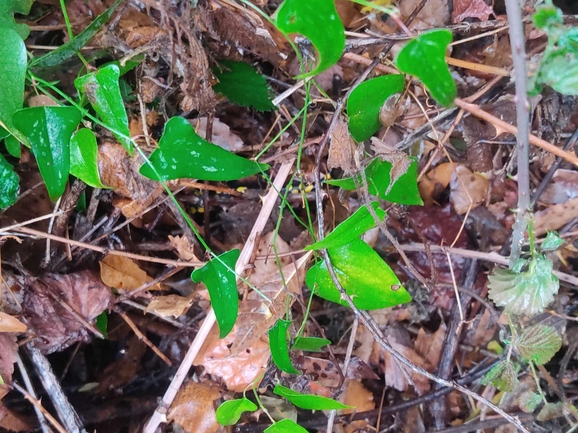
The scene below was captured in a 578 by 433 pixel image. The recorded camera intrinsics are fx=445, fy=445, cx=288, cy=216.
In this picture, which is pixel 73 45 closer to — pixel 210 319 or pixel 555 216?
pixel 210 319

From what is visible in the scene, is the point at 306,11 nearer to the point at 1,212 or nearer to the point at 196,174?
the point at 196,174

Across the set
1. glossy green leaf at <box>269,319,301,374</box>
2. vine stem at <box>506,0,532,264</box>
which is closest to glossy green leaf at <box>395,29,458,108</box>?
vine stem at <box>506,0,532,264</box>

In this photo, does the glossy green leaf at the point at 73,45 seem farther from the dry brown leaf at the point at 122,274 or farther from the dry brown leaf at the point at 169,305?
the dry brown leaf at the point at 169,305

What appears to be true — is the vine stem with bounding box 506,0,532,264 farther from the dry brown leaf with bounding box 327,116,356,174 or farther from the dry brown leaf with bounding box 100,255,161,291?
the dry brown leaf with bounding box 100,255,161,291

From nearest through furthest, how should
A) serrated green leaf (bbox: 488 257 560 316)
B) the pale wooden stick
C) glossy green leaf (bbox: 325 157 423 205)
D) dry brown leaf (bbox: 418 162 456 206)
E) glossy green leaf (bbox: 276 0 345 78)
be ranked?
glossy green leaf (bbox: 276 0 345 78) < serrated green leaf (bbox: 488 257 560 316) < glossy green leaf (bbox: 325 157 423 205) < the pale wooden stick < dry brown leaf (bbox: 418 162 456 206)

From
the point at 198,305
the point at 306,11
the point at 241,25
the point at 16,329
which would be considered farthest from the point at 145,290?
the point at 306,11
